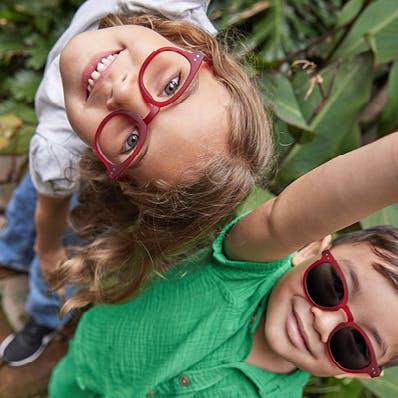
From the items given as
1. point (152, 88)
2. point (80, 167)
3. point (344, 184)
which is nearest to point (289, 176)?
point (80, 167)

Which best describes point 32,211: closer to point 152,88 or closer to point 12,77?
point 12,77

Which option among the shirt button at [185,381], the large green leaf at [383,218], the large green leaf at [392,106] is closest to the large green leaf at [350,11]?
the large green leaf at [392,106]

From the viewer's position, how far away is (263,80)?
2031 millimetres

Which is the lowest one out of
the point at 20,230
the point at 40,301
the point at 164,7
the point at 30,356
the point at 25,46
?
the point at 30,356

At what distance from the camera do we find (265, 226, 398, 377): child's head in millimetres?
1043

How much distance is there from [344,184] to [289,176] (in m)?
1.22

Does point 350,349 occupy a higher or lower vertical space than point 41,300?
higher

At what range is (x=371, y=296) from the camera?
104cm

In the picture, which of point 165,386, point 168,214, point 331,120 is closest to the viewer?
point 168,214

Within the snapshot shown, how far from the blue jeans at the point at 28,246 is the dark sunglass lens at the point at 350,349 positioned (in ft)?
3.29

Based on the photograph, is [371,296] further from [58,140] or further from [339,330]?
[58,140]

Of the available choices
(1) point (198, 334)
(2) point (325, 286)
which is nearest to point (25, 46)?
(1) point (198, 334)

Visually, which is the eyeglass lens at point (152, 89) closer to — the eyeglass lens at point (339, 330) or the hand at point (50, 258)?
the eyeglass lens at point (339, 330)

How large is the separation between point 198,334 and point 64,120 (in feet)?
2.07
